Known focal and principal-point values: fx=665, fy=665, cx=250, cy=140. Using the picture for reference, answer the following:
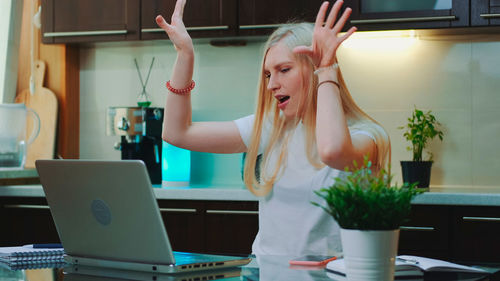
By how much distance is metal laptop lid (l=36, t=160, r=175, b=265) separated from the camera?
1246 millimetres

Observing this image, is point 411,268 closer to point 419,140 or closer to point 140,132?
point 419,140

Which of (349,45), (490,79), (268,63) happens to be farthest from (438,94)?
(268,63)

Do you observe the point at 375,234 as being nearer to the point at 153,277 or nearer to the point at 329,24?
the point at 153,277

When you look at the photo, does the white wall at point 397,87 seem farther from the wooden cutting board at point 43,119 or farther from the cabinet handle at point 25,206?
the cabinet handle at point 25,206

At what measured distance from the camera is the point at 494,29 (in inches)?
121

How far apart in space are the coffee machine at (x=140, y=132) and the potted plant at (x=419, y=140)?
1.24 m

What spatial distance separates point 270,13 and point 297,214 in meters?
1.68

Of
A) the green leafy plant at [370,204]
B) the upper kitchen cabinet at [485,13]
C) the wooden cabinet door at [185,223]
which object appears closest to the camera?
the green leafy plant at [370,204]

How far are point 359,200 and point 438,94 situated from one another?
238cm

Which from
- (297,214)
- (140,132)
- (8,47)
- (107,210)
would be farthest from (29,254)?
(8,47)

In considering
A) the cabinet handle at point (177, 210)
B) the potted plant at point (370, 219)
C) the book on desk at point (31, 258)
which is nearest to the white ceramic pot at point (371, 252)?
the potted plant at point (370, 219)

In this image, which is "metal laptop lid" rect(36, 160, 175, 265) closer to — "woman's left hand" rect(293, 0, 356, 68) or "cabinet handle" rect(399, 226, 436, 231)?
"woman's left hand" rect(293, 0, 356, 68)

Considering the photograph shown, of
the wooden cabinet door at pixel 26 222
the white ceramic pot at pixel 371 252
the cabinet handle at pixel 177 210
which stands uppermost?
the white ceramic pot at pixel 371 252

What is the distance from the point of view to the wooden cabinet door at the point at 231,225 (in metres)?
3.01
